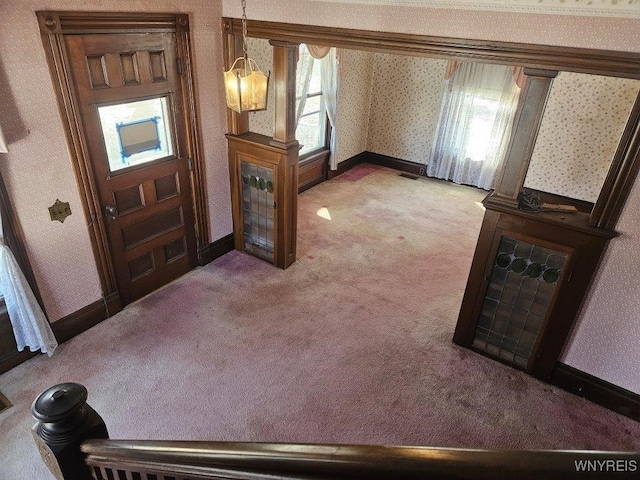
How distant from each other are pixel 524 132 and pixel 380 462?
2671 mm

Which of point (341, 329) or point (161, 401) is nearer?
point (161, 401)

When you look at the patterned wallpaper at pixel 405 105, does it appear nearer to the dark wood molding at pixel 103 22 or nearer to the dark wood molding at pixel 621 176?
the dark wood molding at pixel 103 22

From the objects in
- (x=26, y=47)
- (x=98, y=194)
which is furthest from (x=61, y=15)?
(x=98, y=194)

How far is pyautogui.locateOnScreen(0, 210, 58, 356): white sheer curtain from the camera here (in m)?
2.95

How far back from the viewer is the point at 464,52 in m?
2.83

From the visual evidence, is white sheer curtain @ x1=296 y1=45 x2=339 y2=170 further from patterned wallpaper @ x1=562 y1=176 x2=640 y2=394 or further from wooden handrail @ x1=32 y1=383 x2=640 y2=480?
wooden handrail @ x1=32 y1=383 x2=640 y2=480

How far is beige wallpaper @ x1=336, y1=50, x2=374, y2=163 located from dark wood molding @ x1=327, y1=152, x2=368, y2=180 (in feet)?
0.22

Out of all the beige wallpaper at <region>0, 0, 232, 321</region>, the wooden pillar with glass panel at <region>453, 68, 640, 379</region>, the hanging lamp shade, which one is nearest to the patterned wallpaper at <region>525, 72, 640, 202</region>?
the wooden pillar with glass panel at <region>453, 68, 640, 379</region>

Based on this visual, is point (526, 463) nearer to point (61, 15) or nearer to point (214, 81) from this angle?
point (61, 15)

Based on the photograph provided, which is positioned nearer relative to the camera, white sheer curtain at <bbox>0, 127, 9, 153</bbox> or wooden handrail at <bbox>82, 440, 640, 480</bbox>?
wooden handrail at <bbox>82, 440, 640, 480</bbox>

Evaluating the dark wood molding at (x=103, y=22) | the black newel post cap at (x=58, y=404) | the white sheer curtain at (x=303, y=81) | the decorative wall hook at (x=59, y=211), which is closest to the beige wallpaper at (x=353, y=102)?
the white sheer curtain at (x=303, y=81)

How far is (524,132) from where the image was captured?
283 centimetres

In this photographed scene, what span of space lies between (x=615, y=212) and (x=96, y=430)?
2949 mm

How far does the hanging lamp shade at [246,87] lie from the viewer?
3014mm
